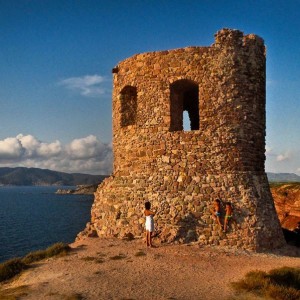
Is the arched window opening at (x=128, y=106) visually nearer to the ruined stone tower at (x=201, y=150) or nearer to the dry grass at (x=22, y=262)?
the ruined stone tower at (x=201, y=150)

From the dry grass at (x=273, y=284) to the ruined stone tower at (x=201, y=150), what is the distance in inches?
125

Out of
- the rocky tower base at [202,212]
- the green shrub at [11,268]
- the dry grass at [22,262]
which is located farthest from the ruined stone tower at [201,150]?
the green shrub at [11,268]

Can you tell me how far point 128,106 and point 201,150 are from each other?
4.28 m

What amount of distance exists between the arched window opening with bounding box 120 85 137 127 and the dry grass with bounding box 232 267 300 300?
8.70 meters

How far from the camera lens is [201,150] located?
1405 centimetres

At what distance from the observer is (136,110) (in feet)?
53.2

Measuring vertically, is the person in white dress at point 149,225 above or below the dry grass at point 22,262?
above

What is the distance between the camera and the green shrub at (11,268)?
10.8 m

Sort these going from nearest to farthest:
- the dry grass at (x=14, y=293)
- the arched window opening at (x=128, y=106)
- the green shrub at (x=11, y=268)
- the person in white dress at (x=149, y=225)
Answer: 1. the dry grass at (x=14, y=293)
2. the green shrub at (x=11, y=268)
3. the person in white dress at (x=149, y=225)
4. the arched window opening at (x=128, y=106)

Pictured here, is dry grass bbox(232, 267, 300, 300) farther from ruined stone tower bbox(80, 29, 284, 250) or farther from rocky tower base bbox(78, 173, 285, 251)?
ruined stone tower bbox(80, 29, 284, 250)

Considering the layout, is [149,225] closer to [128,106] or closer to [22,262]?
[22,262]

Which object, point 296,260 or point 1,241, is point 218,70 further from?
point 1,241

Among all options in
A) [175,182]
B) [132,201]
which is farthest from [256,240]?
[132,201]

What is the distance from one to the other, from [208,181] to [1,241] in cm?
4256
